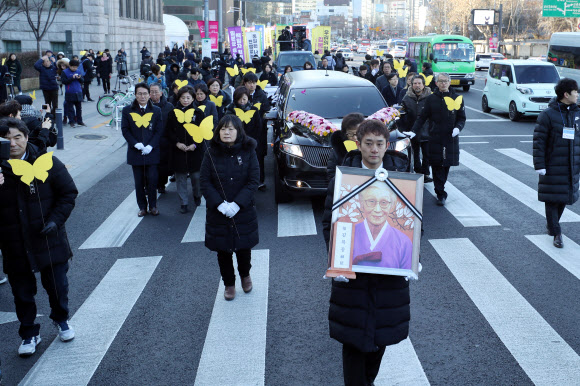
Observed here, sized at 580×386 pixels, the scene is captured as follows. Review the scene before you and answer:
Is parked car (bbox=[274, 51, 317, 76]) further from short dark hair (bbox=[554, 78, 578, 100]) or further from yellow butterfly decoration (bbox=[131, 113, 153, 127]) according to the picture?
short dark hair (bbox=[554, 78, 578, 100])

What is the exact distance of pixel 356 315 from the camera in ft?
11.9

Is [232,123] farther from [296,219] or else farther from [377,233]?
[296,219]

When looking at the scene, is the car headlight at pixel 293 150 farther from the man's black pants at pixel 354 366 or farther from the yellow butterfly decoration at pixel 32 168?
the man's black pants at pixel 354 366

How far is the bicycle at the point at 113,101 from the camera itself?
1811cm

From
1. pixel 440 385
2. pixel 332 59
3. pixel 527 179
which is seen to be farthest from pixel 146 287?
pixel 332 59

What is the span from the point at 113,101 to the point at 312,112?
10.5 metres

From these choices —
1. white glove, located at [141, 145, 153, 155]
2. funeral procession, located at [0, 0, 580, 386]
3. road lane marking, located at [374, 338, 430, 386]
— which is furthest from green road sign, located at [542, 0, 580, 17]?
road lane marking, located at [374, 338, 430, 386]

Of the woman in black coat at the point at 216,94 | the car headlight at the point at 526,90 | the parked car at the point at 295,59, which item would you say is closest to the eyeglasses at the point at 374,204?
the woman in black coat at the point at 216,94

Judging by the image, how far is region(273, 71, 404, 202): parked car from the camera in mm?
8914

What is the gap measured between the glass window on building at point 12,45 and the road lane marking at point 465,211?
3396cm

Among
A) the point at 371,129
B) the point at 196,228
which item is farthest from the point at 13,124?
the point at 196,228

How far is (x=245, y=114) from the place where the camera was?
9.59 m

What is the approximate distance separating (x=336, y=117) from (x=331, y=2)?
177m

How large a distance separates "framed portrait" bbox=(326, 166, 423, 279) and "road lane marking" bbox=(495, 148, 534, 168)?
9749mm
